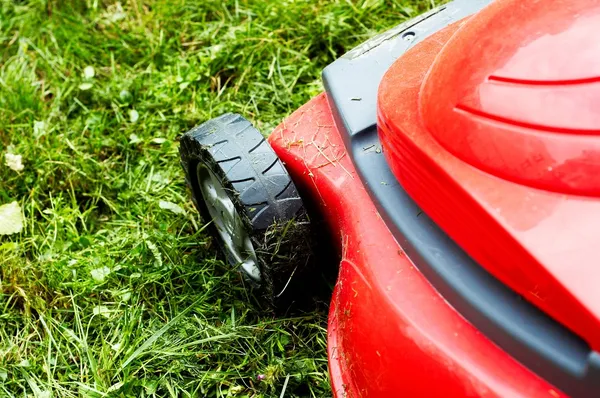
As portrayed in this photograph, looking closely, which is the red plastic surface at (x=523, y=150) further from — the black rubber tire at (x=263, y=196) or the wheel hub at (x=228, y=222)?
the wheel hub at (x=228, y=222)

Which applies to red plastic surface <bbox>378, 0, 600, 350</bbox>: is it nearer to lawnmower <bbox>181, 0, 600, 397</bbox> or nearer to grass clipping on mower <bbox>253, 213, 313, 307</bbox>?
lawnmower <bbox>181, 0, 600, 397</bbox>

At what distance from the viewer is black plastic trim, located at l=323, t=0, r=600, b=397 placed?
80cm

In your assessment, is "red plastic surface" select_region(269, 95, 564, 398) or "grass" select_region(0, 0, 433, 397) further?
"grass" select_region(0, 0, 433, 397)

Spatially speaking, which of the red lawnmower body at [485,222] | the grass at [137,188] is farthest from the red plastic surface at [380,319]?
the grass at [137,188]

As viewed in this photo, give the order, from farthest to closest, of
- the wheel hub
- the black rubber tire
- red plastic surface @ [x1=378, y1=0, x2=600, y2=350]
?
1. the wheel hub
2. the black rubber tire
3. red plastic surface @ [x1=378, y1=0, x2=600, y2=350]

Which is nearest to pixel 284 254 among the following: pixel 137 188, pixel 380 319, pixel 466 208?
pixel 380 319

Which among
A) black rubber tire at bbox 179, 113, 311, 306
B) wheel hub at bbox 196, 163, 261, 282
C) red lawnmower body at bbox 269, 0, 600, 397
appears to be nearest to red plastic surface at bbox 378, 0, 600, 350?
red lawnmower body at bbox 269, 0, 600, 397

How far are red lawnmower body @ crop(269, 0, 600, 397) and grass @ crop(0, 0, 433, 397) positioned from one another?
33 centimetres

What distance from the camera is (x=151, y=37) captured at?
2.01 m

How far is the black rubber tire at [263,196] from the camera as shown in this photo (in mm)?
1201

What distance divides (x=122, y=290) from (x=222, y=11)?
92 cm

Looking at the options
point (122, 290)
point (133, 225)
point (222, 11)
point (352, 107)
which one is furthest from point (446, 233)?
point (222, 11)

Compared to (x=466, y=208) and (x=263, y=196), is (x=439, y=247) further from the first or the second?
(x=263, y=196)

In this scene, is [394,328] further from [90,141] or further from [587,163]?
[90,141]
